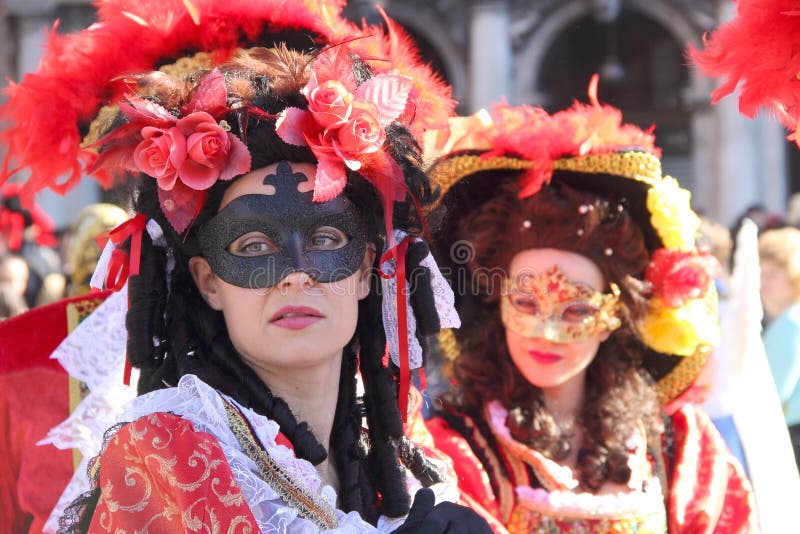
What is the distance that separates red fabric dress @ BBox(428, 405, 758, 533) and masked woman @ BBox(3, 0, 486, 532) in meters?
0.72

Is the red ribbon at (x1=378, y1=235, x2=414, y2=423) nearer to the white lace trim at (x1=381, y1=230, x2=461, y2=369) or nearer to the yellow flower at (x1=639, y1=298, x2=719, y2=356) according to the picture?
the white lace trim at (x1=381, y1=230, x2=461, y2=369)

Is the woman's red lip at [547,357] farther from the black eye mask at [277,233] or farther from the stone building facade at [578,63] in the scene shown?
the stone building facade at [578,63]

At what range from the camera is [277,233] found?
2201 mm

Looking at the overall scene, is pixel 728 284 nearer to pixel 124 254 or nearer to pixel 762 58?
pixel 762 58

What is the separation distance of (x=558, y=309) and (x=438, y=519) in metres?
1.26

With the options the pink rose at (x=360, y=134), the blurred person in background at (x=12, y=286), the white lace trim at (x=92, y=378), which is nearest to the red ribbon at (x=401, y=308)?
the pink rose at (x=360, y=134)

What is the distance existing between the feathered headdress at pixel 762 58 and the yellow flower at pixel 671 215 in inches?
33.3

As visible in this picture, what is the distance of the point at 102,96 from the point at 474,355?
147 centimetres

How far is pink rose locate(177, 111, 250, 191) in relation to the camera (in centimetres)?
211

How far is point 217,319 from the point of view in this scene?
7.57ft

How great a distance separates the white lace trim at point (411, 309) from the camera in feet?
8.05

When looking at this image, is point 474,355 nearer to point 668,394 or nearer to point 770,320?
point 668,394

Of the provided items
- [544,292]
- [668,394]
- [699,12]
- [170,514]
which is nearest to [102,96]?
[170,514]

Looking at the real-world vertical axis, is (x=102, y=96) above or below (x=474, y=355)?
above
